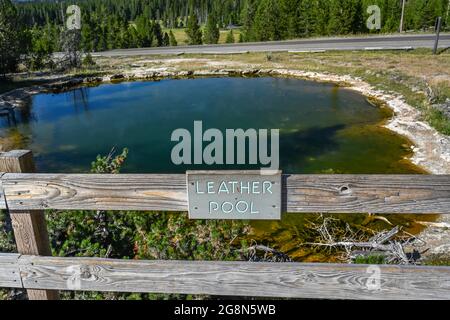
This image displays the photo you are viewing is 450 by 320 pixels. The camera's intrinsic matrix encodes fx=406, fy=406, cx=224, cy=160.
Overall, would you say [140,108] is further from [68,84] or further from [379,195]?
[379,195]

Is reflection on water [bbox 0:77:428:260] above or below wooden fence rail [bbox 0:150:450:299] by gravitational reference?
below

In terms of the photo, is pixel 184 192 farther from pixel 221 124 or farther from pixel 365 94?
A: pixel 365 94

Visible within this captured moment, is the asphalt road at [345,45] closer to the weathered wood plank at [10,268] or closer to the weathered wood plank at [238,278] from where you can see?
the weathered wood plank at [238,278]

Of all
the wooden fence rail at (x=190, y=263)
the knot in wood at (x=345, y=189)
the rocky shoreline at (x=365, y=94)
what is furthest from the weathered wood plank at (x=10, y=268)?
the rocky shoreline at (x=365, y=94)

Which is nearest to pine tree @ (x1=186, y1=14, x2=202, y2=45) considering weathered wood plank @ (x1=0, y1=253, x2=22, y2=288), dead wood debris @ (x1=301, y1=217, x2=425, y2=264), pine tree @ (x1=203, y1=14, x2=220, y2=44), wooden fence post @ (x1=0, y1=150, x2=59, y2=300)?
pine tree @ (x1=203, y1=14, x2=220, y2=44)

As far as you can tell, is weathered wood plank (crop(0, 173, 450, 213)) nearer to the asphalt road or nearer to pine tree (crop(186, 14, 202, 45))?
the asphalt road

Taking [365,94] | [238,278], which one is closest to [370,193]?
[238,278]
